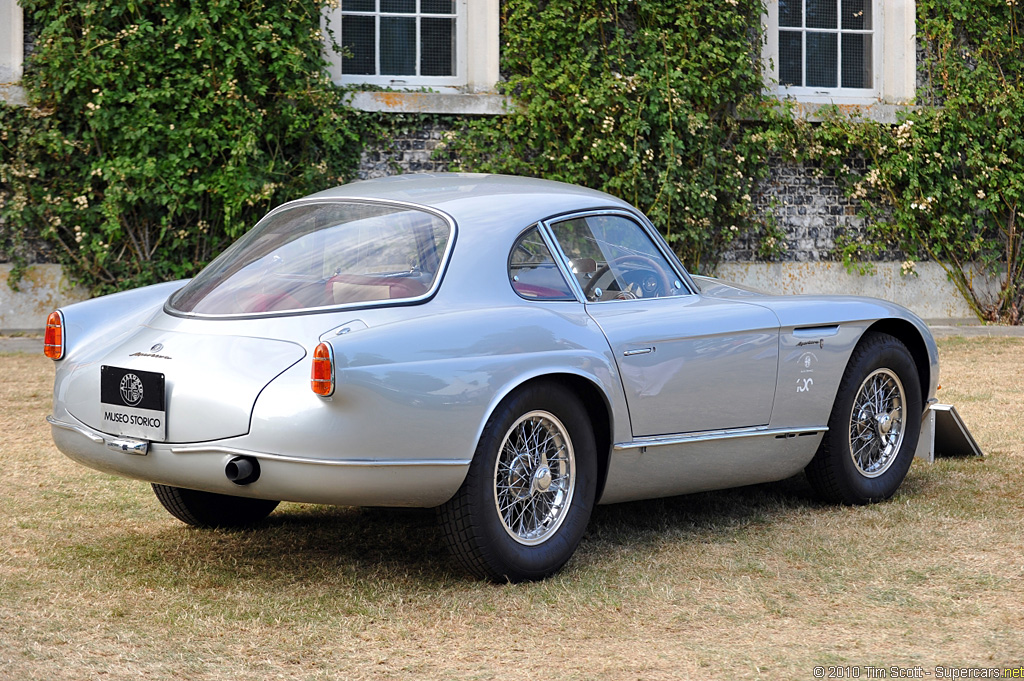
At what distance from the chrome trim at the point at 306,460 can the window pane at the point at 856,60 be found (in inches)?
449

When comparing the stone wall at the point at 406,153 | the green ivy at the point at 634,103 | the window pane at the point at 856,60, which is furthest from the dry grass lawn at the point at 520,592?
the window pane at the point at 856,60

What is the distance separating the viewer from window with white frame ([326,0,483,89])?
12547 millimetres

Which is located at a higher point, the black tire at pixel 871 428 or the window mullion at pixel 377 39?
the window mullion at pixel 377 39

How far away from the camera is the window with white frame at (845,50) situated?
45.2 ft

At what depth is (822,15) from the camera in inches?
551

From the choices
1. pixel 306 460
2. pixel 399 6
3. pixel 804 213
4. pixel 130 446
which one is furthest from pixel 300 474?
pixel 804 213

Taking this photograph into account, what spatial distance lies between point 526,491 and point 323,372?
92 cm

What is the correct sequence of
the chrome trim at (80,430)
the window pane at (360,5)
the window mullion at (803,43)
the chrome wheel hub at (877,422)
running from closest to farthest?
the chrome trim at (80,430), the chrome wheel hub at (877,422), the window pane at (360,5), the window mullion at (803,43)

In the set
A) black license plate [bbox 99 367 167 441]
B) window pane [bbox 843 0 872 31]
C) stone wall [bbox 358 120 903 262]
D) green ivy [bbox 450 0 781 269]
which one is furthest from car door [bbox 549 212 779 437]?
window pane [bbox 843 0 872 31]

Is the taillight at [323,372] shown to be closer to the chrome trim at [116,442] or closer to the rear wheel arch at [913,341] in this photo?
the chrome trim at [116,442]

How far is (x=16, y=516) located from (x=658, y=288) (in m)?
2.87

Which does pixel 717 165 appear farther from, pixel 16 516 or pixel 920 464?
pixel 16 516

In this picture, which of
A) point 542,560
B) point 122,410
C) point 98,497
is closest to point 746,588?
point 542,560

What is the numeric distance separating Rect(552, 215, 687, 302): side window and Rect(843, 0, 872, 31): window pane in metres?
10.1
